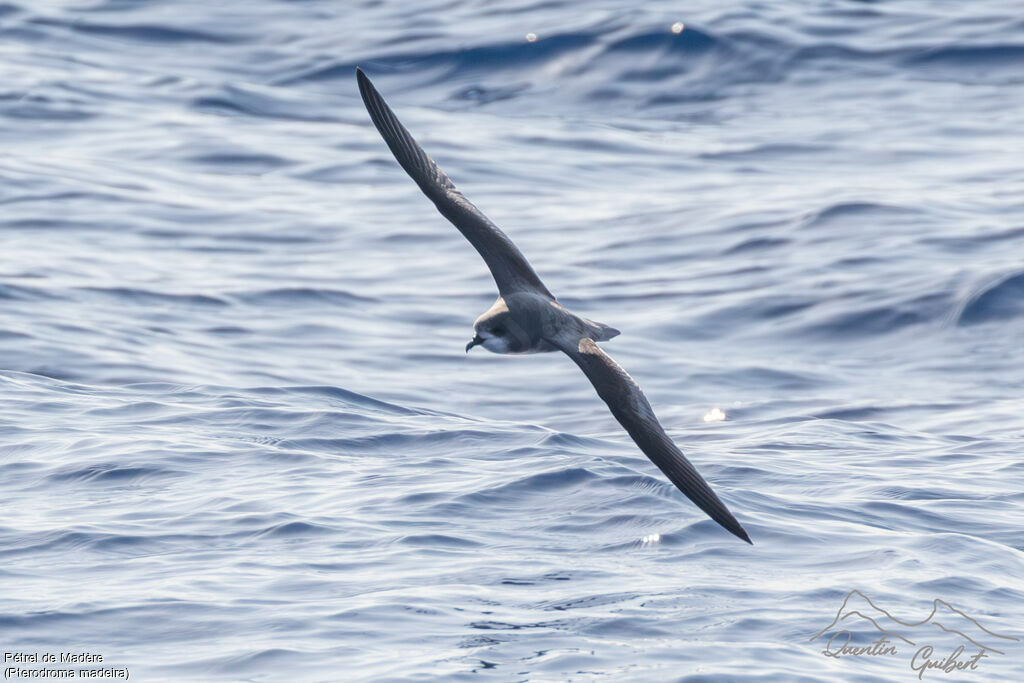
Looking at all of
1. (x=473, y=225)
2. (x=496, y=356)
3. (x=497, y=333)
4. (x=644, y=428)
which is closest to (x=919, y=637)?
(x=644, y=428)

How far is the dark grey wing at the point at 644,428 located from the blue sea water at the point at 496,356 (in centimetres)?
64

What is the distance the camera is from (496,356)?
44.0 feet

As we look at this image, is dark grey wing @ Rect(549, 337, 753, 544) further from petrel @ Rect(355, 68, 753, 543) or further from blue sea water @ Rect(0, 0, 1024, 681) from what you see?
blue sea water @ Rect(0, 0, 1024, 681)

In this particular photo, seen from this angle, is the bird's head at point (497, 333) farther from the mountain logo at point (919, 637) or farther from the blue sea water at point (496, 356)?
the mountain logo at point (919, 637)

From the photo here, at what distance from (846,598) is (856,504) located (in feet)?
5.78

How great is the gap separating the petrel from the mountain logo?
29.3 inches

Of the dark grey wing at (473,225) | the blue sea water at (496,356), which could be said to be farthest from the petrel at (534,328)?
the blue sea water at (496,356)

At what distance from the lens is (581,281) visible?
14539mm

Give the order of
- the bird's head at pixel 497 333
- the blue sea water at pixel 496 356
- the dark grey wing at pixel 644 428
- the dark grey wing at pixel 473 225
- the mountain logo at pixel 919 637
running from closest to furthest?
1. the dark grey wing at pixel 644 428
2. the mountain logo at pixel 919 637
3. the blue sea water at pixel 496 356
4. the bird's head at pixel 497 333
5. the dark grey wing at pixel 473 225

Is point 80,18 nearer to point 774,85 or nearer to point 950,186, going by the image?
point 774,85

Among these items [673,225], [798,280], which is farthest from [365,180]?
[798,280]

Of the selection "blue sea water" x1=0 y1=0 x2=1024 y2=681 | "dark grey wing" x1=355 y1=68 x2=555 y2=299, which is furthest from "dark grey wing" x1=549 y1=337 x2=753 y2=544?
"dark grey wing" x1=355 y1=68 x2=555 y2=299

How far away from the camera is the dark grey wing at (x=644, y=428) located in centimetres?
605

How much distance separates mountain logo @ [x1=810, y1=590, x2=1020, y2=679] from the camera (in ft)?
20.5
